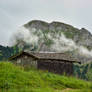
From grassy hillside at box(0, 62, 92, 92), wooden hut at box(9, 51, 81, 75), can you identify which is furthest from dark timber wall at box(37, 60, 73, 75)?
grassy hillside at box(0, 62, 92, 92)

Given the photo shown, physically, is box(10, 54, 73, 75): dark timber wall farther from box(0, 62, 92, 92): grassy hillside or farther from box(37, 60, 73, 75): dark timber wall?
box(0, 62, 92, 92): grassy hillside

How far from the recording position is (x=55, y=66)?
95.7ft

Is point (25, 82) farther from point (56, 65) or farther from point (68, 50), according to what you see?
point (68, 50)

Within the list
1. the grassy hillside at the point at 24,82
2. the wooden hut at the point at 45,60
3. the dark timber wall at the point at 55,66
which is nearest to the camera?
the grassy hillside at the point at 24,82

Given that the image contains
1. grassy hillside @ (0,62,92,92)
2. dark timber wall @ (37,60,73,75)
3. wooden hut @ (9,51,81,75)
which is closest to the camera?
grassy hillside @ (0,62,92,92)

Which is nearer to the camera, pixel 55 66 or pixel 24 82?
pixel 24 82

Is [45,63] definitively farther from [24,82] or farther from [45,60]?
[24,82]

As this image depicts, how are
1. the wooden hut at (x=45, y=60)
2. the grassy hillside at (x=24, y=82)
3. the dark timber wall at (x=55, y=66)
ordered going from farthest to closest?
the dark timber wall at (x=55, y=66) → the wooden hut at (x=45, y=60) → the grassy hillside at (x=24, y=82)

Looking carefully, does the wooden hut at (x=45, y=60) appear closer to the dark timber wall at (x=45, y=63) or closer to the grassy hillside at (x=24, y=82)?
the dark timber wall at (x=45, y=63)

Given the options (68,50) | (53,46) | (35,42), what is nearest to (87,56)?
(68,50)

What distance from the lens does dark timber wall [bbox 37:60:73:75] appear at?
28.3 m

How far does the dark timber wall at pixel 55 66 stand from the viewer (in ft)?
92.8

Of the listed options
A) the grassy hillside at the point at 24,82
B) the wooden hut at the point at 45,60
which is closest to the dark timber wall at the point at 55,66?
the wooden hut at the point at 45,60

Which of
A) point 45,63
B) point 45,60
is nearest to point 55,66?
point 45,63
